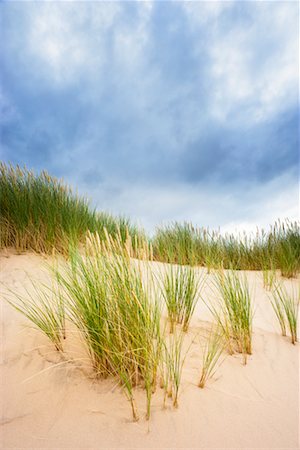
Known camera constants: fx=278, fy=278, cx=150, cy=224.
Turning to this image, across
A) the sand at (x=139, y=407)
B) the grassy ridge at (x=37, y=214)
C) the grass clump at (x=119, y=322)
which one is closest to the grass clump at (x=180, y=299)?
the sand at (x=139, y=407)

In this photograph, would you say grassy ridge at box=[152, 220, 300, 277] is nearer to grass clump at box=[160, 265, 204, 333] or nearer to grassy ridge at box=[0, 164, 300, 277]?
grassy ridge at box=[0, 164, 300, 277]

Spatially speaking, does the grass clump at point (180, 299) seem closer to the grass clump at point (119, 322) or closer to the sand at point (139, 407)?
the sand at point (139, 407)

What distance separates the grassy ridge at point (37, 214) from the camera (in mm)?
4371

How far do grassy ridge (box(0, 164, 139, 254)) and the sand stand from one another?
7.04 feet

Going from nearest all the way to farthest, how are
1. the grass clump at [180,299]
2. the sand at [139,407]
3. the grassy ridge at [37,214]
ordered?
the sand at [139,407], the grass clump at [180,299], the grassy ridge at [37,214]

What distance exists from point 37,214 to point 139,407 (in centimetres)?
374

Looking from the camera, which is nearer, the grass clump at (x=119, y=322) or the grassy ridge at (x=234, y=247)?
the grass clump at (x=119, y=322)

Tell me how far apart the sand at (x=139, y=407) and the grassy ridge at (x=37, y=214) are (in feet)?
7.04

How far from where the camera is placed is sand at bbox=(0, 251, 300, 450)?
1.38m

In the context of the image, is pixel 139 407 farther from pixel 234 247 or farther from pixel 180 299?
pixel 234 247

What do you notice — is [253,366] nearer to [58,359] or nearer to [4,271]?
[58,359]

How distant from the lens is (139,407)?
1528 mm

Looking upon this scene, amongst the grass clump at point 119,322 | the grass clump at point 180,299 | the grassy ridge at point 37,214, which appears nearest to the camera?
the grass clump at point 119,322

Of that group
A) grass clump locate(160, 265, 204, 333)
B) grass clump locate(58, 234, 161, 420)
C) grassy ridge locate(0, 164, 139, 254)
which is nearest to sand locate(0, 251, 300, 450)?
grass clump locate(58, 234, 161, 420)
